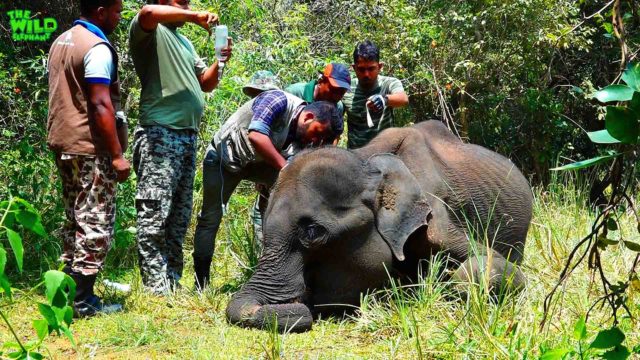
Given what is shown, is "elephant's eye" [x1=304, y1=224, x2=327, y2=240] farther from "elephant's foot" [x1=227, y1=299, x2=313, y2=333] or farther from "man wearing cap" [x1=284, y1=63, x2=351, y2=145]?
"man wearing cap" [x1=284, y1=63, x2=351, y2=145]

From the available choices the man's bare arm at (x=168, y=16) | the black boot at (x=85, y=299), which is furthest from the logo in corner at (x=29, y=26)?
the black boot at (x=85, y=299)

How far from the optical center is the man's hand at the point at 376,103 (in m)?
7.13

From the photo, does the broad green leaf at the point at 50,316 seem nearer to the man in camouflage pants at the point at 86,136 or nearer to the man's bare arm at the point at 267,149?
the man in camouflage pants at the point at 86,136

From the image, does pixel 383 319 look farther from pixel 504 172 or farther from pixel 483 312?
pixel 504 172

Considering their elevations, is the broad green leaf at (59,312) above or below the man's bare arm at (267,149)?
above

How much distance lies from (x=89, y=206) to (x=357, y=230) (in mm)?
1740

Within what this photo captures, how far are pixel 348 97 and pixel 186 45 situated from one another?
5.05 feet

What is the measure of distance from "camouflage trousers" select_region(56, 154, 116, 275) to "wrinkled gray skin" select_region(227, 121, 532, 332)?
0.95 m

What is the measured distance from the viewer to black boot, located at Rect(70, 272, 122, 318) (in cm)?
561

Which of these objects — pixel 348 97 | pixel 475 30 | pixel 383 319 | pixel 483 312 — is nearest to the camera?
pixel 483 312

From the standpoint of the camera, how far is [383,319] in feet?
17.0

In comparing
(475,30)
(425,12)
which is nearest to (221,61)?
(475,30)

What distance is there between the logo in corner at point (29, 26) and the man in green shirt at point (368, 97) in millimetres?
5047

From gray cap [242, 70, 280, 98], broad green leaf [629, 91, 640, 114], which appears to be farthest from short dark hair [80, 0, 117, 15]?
broad green leaf [629, 91, 640, 114]
